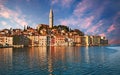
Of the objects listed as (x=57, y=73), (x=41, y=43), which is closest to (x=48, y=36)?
(x=41, y=43)

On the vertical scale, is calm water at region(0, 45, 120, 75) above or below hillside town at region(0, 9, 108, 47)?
below

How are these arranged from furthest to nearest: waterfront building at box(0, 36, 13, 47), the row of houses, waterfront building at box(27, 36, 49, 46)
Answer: waterfront building at box(27, 36, 49, 46), the row of houses, waterfront building at box(0, 36, 13, 47)

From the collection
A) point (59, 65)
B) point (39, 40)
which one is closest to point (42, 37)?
point (39, 40)

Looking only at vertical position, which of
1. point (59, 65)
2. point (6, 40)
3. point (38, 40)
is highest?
point (38, 40)

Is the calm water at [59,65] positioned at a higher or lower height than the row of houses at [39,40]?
lower

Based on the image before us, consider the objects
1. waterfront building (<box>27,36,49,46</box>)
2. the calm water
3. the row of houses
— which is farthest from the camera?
waterfront building (<box>27,36,49,46</box>)

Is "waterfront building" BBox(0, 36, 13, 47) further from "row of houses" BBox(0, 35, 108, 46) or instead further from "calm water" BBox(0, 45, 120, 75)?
"calm water" BBox(0, 45, 120, 75)

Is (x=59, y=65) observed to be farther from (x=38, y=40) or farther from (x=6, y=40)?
(x=38, y=40)

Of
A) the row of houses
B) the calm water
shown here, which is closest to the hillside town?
the row of houses

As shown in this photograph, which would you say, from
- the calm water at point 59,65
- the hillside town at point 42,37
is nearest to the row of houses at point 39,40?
the hillside town at point 42,37

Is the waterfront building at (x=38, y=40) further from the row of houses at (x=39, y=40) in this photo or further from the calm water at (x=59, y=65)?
the calm water at (x=59, y=65)

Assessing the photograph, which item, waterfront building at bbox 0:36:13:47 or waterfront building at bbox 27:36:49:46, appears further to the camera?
waterfront building at bbox 27:36:49:46

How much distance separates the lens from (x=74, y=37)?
189 m

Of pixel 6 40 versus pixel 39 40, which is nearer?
pixel 6 40
